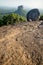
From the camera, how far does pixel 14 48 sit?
17.1m

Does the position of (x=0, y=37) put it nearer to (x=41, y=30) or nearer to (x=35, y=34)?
(x=35, y=34)

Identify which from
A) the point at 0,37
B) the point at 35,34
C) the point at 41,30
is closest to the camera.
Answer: the point at 0,37

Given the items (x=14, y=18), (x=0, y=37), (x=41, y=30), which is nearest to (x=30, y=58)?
(x=0, y=37)

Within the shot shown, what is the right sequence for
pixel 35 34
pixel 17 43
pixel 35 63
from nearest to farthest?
pixel 35 63 < pixel 17 43 < pixel 35 34

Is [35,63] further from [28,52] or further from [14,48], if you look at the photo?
[14,48]

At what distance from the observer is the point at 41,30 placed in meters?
23.0

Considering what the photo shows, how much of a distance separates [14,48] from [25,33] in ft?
16.5

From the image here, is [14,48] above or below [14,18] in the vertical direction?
above

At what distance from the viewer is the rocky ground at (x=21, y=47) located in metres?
15.2

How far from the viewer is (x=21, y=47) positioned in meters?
17.5

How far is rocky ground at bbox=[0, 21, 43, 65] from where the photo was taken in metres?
15.2

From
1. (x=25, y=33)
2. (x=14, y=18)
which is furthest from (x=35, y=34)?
(x=14, y=18)

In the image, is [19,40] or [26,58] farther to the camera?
[19,40]

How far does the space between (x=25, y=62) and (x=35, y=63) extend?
3.07 feet
